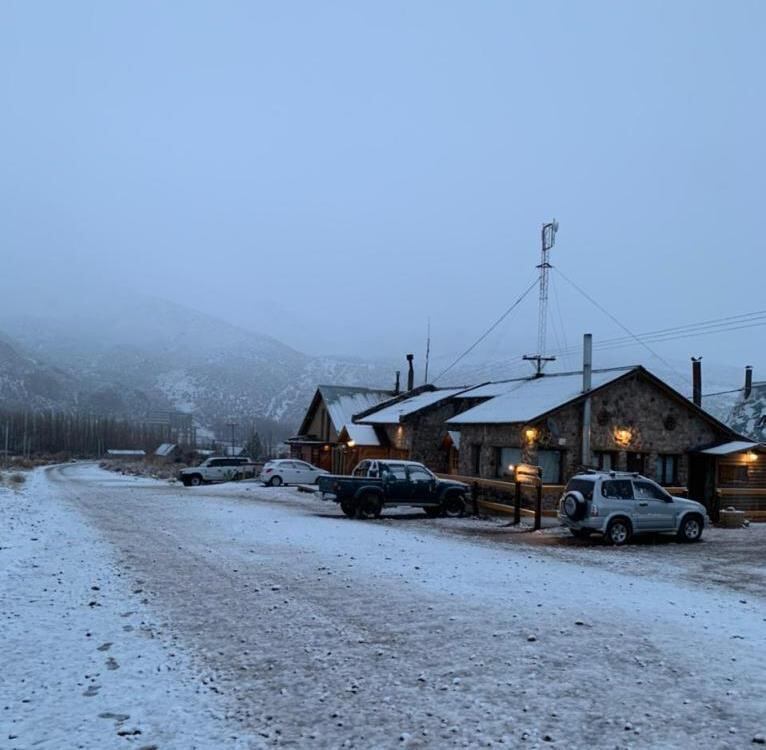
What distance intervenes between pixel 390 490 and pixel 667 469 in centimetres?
1162

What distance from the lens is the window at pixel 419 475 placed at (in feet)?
81.5

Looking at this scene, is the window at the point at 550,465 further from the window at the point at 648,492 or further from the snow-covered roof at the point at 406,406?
the snow-covered roof at the point at 406,406

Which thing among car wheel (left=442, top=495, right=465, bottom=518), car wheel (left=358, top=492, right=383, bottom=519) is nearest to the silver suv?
car wheel (left=442, top=495, right=465, bottom=518)

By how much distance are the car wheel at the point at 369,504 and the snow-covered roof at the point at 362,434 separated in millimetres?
16842

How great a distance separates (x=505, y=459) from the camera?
29094 millimetres

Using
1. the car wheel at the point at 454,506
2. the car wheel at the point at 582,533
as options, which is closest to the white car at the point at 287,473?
the car wheel at the point at 454,506

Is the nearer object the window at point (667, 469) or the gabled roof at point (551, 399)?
the gabled roof at point (551, 399)

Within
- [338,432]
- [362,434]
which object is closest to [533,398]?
Result: [362,434]

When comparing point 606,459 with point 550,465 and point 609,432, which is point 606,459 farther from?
point 550,465

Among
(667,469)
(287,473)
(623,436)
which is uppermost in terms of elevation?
(623,436)

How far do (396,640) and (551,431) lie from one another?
1956 centimetres

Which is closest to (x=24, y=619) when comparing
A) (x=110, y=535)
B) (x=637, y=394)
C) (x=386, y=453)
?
(x=110, y=535)

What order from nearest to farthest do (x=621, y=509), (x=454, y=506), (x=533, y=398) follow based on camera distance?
(x=621, y=509), (x=454, y=506), (x=533, y=398)

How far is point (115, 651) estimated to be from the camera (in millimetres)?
7754
